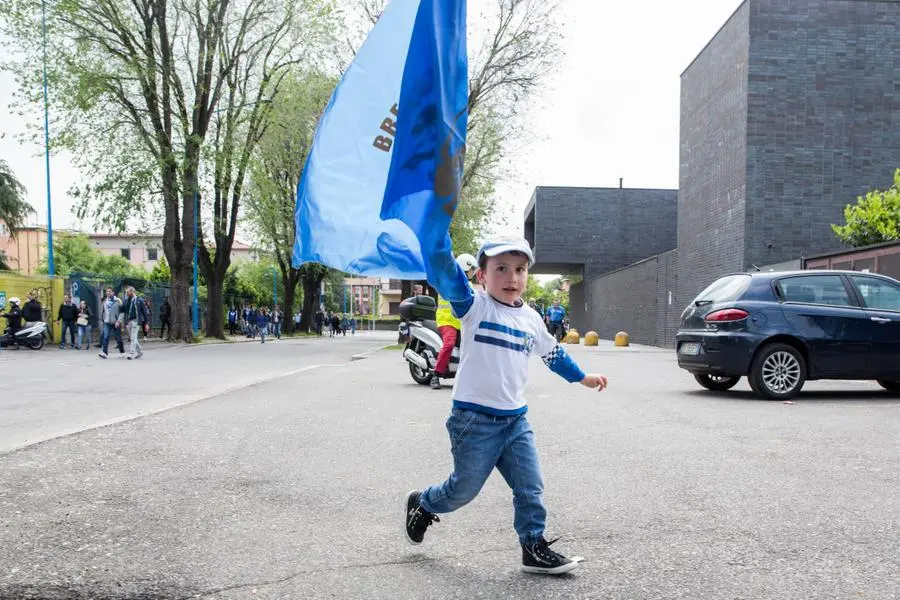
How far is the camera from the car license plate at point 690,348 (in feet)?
34.6

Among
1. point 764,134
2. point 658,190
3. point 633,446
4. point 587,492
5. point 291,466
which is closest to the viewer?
point 587,492

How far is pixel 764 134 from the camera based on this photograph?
22266mm

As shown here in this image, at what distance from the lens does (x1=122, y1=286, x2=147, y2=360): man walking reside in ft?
61.1

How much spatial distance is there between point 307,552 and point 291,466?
6.95 feet

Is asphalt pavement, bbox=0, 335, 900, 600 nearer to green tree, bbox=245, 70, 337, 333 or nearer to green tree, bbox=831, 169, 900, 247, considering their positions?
green tree, bbox=831, 169, 900, 247

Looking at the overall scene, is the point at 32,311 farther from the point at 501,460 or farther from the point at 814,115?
the point at 501,460

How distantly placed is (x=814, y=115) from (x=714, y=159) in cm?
357

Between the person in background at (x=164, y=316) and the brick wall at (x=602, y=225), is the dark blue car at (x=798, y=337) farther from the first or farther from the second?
the brick wall at (x=602, y=225)

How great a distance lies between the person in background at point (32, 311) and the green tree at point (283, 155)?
25.0ft

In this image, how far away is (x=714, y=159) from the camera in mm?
25375

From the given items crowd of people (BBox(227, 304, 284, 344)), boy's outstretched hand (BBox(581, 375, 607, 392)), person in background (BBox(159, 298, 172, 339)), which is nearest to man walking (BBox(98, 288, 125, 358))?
person in background (BBox(159, 298, 172, 339))

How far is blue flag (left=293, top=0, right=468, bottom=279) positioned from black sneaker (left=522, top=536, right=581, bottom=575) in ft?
4.19

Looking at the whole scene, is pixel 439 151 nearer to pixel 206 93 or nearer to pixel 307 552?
pixel 307 552

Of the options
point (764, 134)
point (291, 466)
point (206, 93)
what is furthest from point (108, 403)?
point (206, 93)
